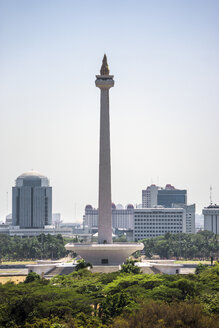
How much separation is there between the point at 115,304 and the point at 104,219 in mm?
38494

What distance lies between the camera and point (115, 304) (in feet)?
164

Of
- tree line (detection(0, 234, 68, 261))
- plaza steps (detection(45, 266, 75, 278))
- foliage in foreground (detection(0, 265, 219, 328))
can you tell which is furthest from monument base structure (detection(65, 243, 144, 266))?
tree line (detection(0, 234, 68, 261))

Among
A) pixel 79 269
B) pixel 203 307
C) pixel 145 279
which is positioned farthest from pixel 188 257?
pixel 203 307

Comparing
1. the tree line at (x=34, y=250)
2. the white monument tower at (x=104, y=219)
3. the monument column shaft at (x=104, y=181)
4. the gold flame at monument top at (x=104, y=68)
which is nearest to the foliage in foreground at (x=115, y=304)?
the white monument tower at (x=104, y=219)

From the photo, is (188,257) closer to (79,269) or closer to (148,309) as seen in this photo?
(79,269)

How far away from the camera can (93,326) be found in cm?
4466

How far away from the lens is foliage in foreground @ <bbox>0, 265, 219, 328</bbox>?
44.6 meters

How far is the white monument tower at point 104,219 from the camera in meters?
85.4

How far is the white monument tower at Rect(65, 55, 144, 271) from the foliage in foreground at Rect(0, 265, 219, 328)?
2273cm

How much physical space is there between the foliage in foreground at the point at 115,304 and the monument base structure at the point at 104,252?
22122 mm

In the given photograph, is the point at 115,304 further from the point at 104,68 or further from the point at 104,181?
the point at 104,68

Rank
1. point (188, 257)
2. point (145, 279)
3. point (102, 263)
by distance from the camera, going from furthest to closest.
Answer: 1. point (188, 257)
2. point (102, 263)
3. point (145, 279)

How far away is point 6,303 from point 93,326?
29.0 ft

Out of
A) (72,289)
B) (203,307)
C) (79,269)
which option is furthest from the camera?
(79,269)
